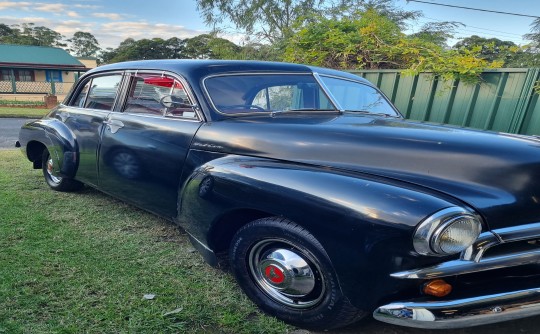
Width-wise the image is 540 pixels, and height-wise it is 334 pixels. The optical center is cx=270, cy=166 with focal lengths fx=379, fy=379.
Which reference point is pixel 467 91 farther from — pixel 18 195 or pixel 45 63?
pixel 45 63

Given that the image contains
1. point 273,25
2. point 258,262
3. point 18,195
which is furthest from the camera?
point 273,25

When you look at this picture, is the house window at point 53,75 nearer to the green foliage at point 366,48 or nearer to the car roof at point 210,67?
the green foliage at point 366,48

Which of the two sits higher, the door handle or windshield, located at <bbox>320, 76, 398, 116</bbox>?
windshield, located at <bbox>320, 76, 398, 116</bbox>

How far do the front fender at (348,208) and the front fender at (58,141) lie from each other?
2351mm

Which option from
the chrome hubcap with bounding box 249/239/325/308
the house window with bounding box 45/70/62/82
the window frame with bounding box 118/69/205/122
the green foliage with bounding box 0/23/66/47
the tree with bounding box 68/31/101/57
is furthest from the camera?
the tree with bounding box 68/31/101/57

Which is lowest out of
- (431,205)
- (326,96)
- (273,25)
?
(431,205)

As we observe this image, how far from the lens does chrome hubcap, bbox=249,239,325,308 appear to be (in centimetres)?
209

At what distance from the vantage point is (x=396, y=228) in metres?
1.70

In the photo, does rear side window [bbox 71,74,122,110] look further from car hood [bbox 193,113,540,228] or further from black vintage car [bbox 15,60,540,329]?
car hood [bbox 193,113,540,228]

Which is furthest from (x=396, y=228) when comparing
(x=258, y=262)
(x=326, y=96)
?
(x=326, y=96)

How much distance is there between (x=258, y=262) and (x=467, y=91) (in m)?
4.28

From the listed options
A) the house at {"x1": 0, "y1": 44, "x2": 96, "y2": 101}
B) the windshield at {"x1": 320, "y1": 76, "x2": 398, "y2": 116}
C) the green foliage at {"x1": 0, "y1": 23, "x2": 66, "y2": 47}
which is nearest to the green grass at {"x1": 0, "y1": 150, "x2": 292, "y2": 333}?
the windshield at {"x1": 320, "y1": 76, "x2": 398, "y2": 116}

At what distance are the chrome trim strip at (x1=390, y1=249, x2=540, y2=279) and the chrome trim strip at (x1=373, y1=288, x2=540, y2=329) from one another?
132 mm

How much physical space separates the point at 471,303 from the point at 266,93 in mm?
2017
